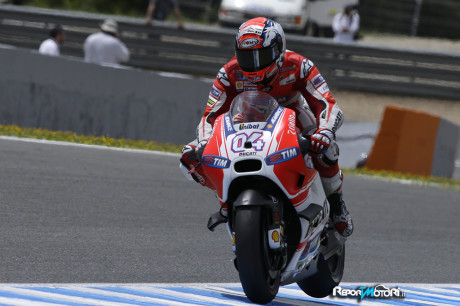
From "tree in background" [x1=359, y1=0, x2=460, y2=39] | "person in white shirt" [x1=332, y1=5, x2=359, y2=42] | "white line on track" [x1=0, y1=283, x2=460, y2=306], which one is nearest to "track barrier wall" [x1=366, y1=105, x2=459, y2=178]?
"white line on track" [x1=0, y1=283, x2=460, y2=306]

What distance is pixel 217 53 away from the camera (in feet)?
68.2

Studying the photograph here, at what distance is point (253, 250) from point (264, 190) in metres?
0.38

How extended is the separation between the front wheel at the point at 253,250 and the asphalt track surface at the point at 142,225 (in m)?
1.19

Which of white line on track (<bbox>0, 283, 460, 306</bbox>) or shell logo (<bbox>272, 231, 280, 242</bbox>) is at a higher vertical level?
shell logo (<bbox>272, 231, 280, 242</bbox>)

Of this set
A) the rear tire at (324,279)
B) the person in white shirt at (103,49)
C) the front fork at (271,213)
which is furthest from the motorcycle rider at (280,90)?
Answer: the person in white shirt at (103,49)

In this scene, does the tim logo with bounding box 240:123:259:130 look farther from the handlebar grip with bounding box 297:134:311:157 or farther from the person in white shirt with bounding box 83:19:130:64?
the person in white shirt with bounding box 83:19:130:64

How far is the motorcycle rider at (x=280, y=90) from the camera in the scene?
5.81 meters

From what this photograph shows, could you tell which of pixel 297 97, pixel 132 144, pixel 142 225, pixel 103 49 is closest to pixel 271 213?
pixel 297 97

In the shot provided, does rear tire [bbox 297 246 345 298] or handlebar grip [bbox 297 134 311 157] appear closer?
handlebar grip [bbox 297 134 311 157]

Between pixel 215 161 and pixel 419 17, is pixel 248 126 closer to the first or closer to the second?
pixel 215 161

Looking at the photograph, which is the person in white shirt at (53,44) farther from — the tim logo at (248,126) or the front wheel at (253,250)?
the front wheel at (253,250)

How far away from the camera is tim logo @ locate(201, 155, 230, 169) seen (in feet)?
18.3

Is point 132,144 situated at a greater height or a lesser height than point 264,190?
lesser

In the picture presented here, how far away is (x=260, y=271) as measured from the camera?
539 centimetres
